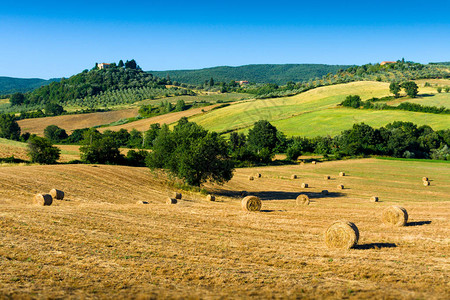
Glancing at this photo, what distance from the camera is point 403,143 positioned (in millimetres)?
80438

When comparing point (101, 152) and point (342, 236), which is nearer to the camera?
point (342, 236)

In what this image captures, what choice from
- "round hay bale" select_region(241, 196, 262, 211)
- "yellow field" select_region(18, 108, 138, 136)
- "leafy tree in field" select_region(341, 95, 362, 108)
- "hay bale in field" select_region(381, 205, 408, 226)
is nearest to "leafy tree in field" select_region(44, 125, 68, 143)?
"yellow field" select_region(18, 108, 138, 136)

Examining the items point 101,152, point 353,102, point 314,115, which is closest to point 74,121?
point 101,152

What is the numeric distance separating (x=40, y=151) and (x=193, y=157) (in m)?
26.9

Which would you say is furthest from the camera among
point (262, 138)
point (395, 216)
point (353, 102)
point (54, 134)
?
point (353, 102)

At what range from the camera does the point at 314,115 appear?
117562 mm

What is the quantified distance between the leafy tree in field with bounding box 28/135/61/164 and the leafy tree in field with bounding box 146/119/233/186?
1926 centimetres

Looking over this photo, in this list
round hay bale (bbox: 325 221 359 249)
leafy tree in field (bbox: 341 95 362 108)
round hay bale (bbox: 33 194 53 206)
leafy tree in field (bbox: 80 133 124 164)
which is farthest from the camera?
leafy tree in field (bbox: 341 95 362 108)

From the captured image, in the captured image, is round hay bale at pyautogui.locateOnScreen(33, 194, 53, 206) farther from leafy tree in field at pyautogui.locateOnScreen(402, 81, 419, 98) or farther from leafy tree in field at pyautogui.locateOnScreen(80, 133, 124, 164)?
leafy tree in field at pyautogui.locateOnScreen(402, 81, 419, 98)

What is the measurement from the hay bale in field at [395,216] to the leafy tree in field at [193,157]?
2103 centimetres

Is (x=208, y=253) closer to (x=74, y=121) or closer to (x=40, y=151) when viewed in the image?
(x=40, y=151)

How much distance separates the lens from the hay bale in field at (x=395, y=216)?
22.6 m

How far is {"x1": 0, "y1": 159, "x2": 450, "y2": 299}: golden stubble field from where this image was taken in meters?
12.5

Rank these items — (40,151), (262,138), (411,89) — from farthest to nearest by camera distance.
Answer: (411,89), (262,138), (40,151)
